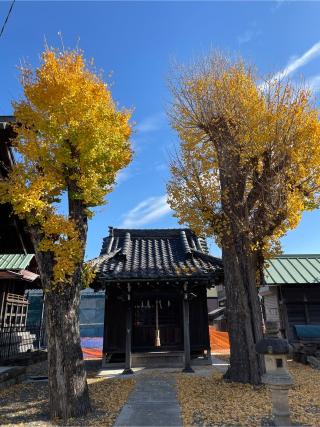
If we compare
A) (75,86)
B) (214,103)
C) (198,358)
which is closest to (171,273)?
(198,358)

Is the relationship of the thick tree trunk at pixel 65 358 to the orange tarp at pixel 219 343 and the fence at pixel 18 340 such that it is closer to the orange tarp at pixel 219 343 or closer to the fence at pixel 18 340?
the fence at pixel 18 340

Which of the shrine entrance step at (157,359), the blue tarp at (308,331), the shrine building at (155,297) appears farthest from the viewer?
the blue tarp at (308,331)

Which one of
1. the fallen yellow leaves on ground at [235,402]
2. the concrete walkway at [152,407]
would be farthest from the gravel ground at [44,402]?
the fallen yellow leaves on ground at [235,402]

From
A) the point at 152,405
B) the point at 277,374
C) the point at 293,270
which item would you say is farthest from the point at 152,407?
the point at 293,270

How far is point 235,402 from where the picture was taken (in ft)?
23.3

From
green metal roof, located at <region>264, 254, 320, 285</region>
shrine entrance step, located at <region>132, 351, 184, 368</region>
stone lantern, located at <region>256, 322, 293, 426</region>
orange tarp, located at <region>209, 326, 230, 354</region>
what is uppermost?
green metal roof, located at <region>264, 254, 320, 285</region>

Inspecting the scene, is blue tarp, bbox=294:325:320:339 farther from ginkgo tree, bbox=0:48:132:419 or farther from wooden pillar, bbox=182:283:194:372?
ginkgo tree, bbox=0:48:132:419

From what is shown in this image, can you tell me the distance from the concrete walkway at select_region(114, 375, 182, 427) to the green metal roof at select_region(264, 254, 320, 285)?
6.91 m

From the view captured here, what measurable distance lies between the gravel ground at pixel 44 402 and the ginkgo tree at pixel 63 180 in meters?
0.39

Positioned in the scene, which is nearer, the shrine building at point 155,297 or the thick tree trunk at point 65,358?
the thick tree trunk at point 65,358

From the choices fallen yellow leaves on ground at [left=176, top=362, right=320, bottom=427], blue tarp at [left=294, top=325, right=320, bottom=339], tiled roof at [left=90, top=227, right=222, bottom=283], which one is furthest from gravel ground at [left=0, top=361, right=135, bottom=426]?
blue tarp at [left=294, top=325, right=320, bottom=339]

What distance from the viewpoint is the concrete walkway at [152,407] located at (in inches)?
238

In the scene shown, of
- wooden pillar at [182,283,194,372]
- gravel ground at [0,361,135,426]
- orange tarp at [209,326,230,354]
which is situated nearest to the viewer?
gravel ground at [0,361,135,426]

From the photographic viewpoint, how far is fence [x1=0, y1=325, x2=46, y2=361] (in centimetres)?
1242
